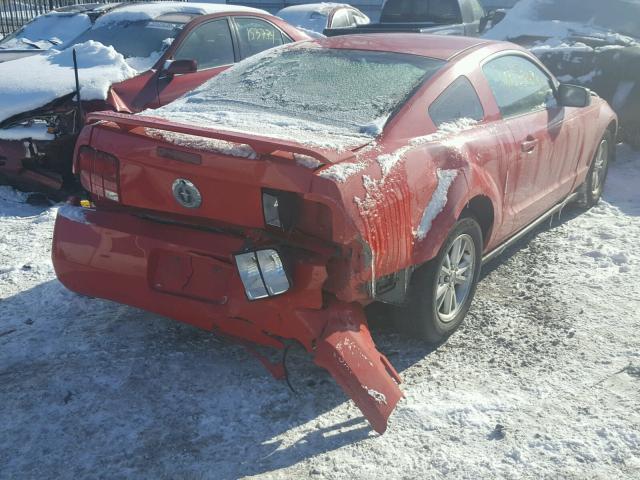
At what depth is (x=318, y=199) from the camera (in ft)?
9.14

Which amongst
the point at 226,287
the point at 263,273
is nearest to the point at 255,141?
the point at 263,273

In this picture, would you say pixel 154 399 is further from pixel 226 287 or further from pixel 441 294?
pixel 441 294

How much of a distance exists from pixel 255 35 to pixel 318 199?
5039 millimetres

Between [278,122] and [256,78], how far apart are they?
31.3 inches

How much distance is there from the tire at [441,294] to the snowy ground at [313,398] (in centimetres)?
14

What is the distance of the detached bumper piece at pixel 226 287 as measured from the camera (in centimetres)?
292

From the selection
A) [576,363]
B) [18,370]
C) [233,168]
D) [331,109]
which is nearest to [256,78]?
[331,109]

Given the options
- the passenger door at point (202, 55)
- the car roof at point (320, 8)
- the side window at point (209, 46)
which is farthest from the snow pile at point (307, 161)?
the car roof at point (320, 8)

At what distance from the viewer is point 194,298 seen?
3205mm

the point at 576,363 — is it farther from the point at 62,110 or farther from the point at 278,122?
the point at 62,110

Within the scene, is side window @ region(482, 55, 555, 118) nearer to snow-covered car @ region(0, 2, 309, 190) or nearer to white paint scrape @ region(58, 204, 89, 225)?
white paint scrape @ region(58, 204, 89, 225)

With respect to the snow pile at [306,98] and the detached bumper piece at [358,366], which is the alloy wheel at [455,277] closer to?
the detached bumper piece at [358,366]

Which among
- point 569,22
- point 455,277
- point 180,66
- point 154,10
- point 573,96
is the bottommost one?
point 455,277

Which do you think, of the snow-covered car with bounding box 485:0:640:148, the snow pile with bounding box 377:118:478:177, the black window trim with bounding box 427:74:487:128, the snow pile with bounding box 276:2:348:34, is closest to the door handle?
the black window trim with bounding box 427:74:487:128
